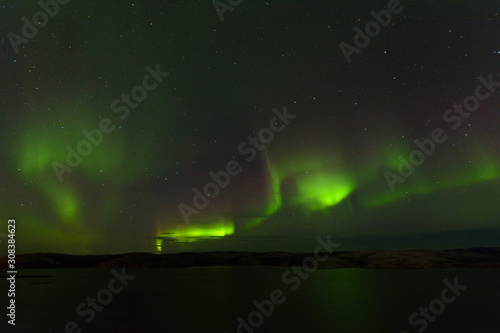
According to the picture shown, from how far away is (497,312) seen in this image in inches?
1512

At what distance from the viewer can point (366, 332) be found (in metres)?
28.1

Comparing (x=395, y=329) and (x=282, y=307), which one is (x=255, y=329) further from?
(x=282, y=307)

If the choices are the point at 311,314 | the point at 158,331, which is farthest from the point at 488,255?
the point at 158,331

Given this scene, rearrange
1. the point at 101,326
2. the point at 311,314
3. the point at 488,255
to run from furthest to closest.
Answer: the point at 488,255 < the point at 311,314 < the point at 101,326

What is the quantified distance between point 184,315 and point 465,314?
22279 mm

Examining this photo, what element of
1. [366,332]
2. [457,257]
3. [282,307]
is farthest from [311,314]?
[457,257]

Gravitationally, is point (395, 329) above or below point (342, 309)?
below

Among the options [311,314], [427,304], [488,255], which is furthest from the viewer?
[488,255]

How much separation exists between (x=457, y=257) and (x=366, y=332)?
18569 cm

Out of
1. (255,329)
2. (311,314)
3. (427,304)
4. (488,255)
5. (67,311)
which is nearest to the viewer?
(255,329)

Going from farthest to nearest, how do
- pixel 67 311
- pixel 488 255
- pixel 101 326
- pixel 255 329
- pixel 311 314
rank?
pixel 488 255
pixel 67 311
pixel 311 314
pixel 101 326
pixel 255 329

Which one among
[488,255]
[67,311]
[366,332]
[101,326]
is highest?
[488,255]

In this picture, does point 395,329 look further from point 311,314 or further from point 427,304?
point 427,304

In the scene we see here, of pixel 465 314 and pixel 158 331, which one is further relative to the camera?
pixel 465 314
